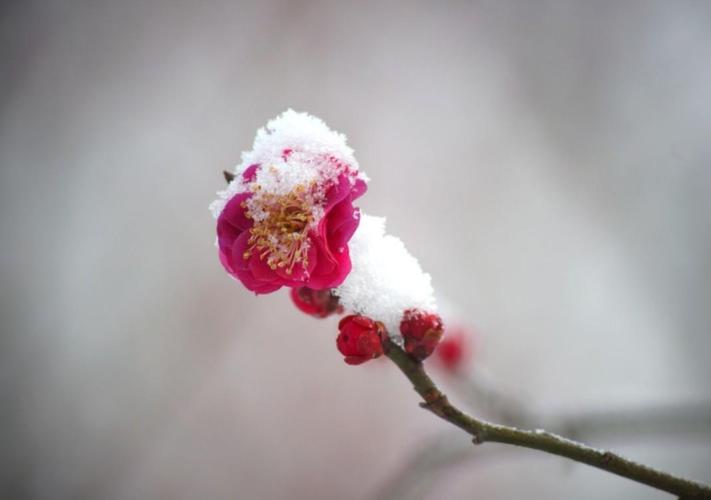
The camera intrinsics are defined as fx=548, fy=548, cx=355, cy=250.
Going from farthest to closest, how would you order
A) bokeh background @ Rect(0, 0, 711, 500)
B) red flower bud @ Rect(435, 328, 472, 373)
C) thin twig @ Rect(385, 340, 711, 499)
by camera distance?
bokeh background @ Rect(0, 0, 711, 500), red flower bud @ Rect(435, 328, 472, 373), thin twig @ Rect(385, 340, 711, 499)

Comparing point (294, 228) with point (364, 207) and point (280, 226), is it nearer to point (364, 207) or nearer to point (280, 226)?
point (280, 226)

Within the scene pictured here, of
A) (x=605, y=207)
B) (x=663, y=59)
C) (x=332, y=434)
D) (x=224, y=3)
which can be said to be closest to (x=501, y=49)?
(x=663, y=59)

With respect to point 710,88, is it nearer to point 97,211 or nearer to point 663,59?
point 663,59

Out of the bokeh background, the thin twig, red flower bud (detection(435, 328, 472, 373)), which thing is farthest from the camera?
the bokeh background

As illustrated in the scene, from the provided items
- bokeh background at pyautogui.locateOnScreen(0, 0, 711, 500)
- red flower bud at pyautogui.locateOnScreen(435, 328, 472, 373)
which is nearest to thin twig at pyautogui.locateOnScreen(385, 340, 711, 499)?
red flower bud at pyautogui.locateOnScreen(435, 328, 472, 373)

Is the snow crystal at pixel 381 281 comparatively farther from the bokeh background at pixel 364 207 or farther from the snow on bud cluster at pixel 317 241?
the bokeh background at pixel 364 207

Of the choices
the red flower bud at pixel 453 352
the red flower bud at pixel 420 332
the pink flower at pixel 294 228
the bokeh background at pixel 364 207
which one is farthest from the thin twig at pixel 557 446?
the bokeh background at pixel 364 207

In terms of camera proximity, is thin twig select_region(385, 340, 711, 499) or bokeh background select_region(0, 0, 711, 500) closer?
thin twig select_region(385, 340, 711, 499)

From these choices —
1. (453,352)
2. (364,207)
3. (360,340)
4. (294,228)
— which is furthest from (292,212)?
(364,207)

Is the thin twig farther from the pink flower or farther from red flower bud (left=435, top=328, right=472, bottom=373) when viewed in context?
red flower bud (left=435, top=328, right=472, bottom=373)
